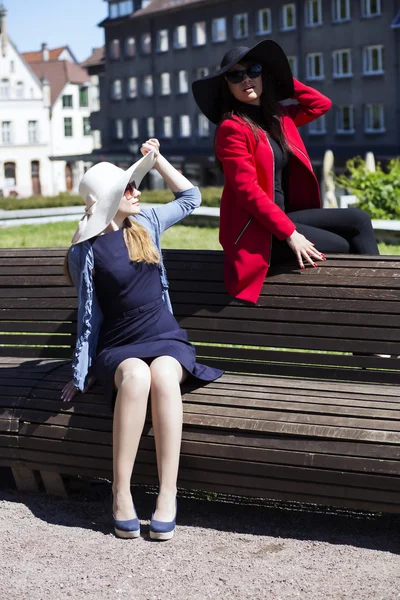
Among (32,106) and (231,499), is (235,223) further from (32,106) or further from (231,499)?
(32,106)

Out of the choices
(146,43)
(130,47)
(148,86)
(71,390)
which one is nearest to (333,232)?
(71,390)

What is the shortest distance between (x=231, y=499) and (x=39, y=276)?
1.66m

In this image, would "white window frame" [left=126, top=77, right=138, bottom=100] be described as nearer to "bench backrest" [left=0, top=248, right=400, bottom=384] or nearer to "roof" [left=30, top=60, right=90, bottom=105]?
"roof" [left=30, top=60, right=90, bottom=105]

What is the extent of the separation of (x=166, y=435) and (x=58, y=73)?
83187 mm

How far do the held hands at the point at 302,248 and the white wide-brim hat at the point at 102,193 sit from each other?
735 millimetres

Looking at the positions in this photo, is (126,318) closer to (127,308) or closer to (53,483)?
(127,308)

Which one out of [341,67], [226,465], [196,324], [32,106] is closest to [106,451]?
[226,465]

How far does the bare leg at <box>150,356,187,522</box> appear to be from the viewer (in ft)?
14.3

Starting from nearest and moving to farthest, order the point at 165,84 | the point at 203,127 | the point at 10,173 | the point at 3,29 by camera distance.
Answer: the point at 203,127 < the point at 165,84 < the point at 10,173 < the point at 3,29

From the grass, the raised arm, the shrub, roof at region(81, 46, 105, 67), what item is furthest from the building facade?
the raised arm

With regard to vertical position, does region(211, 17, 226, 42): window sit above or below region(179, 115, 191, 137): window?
above

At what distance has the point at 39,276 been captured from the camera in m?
5.82

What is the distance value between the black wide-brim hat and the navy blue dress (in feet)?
2.87

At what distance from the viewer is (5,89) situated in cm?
7925
